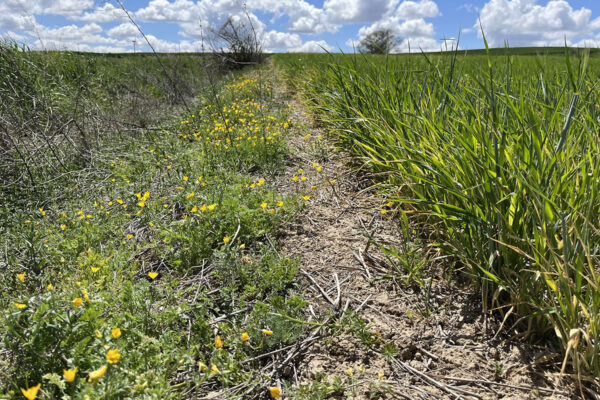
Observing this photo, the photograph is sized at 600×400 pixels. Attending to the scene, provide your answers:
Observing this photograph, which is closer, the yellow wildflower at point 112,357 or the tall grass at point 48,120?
the yellow wildflower at point 112,357

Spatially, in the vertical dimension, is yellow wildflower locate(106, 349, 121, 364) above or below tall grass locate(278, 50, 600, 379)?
below

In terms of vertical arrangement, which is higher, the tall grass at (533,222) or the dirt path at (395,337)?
the tall grass at (533,222)

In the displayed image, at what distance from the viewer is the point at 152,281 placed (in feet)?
8.43

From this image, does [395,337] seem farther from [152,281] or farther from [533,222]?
[152,281]

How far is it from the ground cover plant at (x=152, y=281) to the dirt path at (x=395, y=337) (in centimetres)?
19

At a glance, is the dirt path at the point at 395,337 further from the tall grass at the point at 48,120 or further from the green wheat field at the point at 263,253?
the tall grass at the point at 48,120

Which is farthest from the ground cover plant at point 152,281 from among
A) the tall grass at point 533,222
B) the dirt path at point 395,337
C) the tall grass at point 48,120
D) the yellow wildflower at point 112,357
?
the tall grass at point 533,222

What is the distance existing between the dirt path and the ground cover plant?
0.63 ft

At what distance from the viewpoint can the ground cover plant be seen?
1656mm

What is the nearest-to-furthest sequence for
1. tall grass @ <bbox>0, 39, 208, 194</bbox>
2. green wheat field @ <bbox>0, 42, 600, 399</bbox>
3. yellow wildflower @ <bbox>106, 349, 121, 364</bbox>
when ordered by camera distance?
1. yellow wildflower @ <bbox>106, 349, 121, 364</bbox>
2. green wheat field @ <bbox>0, 42, 600, 399</bbox>
3. tall grass @ <bbox>0, 39, 208, 194</bbox>

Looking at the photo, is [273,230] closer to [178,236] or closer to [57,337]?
[178,236]

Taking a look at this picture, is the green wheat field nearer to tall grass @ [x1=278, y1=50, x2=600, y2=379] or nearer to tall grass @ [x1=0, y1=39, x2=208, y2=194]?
tall grass @ [x1=278, y1=50, x2=600, y2=379]

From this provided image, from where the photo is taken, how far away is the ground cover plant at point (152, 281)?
1.66 meters

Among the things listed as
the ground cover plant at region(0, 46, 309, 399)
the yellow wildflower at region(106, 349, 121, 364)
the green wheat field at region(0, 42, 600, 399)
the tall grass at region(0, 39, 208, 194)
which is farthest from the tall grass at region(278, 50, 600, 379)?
the tall grass at region(0, 39, 208, 194)
